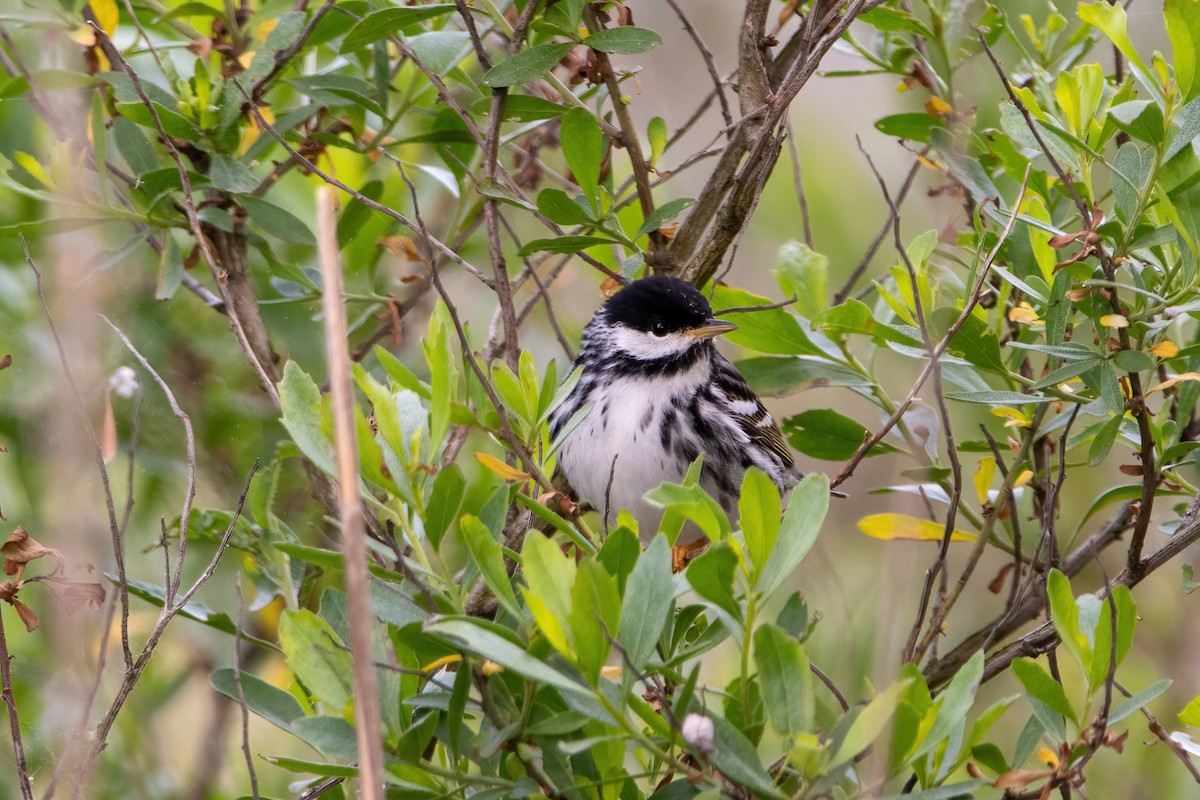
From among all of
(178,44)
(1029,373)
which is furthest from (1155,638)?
(178,44)

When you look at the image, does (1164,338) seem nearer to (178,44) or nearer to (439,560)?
(439,560)

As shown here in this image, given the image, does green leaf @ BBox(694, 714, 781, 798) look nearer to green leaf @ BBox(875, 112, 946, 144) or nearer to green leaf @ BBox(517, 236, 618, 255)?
green leaf @ BBox(517, 236, 618, 255)

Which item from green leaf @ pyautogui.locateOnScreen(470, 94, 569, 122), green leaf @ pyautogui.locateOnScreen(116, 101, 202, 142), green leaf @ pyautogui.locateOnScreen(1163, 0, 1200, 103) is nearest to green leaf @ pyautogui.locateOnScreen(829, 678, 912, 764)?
green leaf @ pyautogui.locateOnScreen(1163, 0, 1200, 103)

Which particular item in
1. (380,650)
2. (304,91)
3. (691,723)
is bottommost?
(380,650)

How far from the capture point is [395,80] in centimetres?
371

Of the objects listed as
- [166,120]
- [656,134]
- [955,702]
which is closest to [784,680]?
[955,702]

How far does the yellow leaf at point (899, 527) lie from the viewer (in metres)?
2.77

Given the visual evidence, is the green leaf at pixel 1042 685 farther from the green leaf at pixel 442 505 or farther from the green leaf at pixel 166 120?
the green leaf at pixel 166 120

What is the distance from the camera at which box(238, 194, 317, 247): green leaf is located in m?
3.01

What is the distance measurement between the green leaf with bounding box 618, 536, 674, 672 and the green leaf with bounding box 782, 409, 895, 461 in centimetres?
141

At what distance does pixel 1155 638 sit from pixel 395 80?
3.11 meters

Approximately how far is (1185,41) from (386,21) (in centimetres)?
150

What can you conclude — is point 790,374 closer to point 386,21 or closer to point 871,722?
point 386,21

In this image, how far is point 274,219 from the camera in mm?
3018
